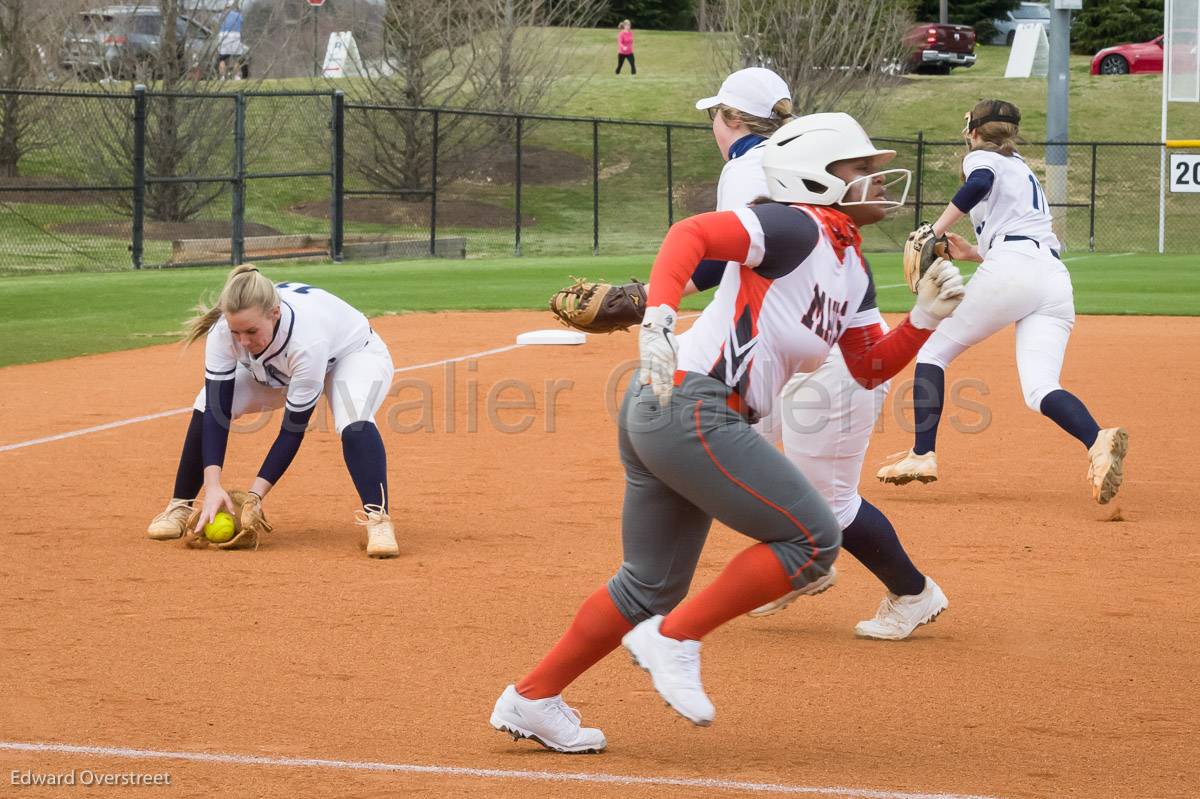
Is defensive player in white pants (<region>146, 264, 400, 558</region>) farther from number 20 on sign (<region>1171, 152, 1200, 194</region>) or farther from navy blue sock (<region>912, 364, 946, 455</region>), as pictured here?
number 20 on sign (<region>1171, 152, 1200, 194</region>)

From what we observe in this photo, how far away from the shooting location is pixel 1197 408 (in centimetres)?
1116

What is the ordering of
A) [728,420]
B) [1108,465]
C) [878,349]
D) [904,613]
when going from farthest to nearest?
[1108,465], [904,613], [878,349], [728,420]

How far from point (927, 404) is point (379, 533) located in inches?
122

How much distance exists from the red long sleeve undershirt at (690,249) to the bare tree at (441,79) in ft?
102

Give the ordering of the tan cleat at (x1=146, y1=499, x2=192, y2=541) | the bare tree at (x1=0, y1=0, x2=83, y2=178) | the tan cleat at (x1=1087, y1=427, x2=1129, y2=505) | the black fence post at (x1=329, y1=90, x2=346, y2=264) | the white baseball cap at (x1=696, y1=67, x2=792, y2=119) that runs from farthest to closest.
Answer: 1. the bare tree at (x1=0, y1=0, x2=83, y2=178)
2. the black fence post at (x1=329, y1=90, x2=346, y2=264)
3. the tan cleat at (x1=1087, y1=427, x2=1129, y2=505)
4. the tan cleat at (x1=146, y1=499, x2=192, y2=541)
5. the white baseball cap at (x1=696, y1=67, x2=792, y2=119)

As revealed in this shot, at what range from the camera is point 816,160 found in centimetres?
414

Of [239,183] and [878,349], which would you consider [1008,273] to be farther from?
[239,183]

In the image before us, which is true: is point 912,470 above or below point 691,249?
below

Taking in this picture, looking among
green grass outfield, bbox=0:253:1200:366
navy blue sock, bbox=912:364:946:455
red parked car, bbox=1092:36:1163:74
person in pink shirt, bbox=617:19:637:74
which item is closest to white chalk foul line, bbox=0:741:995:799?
navy blue sock, bbox=912:364:946:455

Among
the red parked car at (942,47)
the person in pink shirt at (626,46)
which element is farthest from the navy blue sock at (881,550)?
the red parked car at (942,47)

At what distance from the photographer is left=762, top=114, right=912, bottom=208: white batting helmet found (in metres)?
4.14

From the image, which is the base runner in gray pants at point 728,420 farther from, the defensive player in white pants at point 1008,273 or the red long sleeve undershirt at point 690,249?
the defensive player in white pants at point 1008,273

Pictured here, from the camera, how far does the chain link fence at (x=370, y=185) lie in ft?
83.5

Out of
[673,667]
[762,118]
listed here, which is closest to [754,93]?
[762,118]
